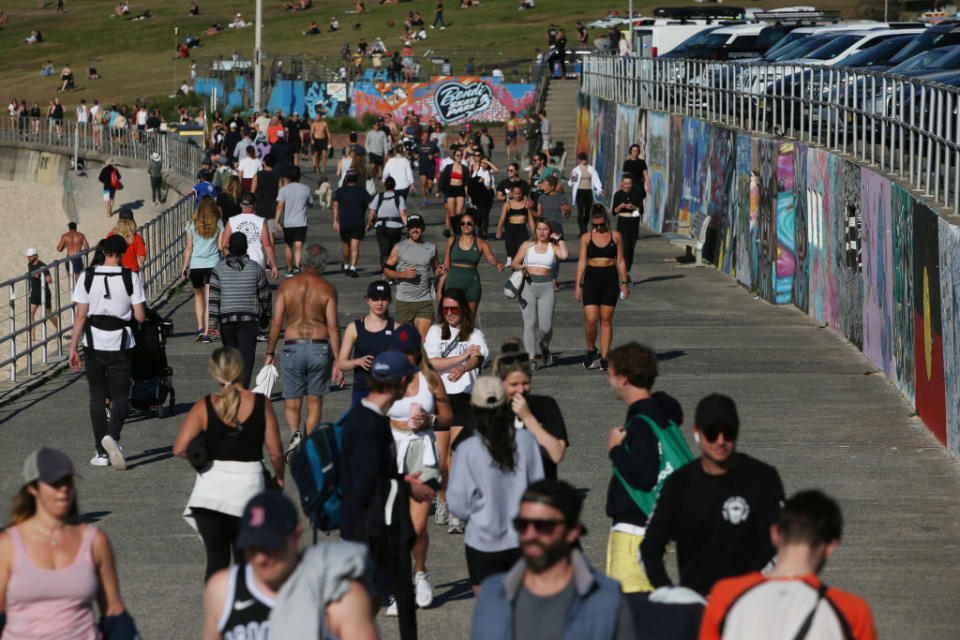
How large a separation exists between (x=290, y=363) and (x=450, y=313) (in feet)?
5.93

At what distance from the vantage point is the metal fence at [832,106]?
1433cm

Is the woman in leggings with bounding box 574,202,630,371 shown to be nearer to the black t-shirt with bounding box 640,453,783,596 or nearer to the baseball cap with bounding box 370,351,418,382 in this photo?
the baseball cap with bounding box 370,351,418,382

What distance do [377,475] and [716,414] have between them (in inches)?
70.3

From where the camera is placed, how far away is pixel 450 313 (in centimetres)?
1041

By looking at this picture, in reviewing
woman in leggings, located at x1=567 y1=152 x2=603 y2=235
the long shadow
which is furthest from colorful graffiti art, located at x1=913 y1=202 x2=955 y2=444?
woman in leggings, located at x1=567 y1=152 x2=603 y2=235

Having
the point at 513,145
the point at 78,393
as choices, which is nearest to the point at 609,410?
the point at 78,393

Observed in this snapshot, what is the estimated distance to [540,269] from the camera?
15.4 metres

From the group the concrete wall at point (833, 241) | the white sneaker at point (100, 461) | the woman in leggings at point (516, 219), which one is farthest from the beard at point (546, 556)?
the woman in leggings at point (516, 219)

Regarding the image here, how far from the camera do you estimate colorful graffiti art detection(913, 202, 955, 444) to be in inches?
516

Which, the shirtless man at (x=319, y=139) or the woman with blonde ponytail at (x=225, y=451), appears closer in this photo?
the woman with blonde ponytail at (x=225, y=451)

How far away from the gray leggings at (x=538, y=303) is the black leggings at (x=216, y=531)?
838 centimetres

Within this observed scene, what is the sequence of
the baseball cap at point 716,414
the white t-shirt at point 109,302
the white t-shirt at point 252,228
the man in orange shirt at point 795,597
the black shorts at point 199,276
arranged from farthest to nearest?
1. the black shorts at point 199,276
2. the white t-shirt at point 252,228
3. the white t-shirt at point 109,302
4. the baseball cap at point 716,414
5. the man in orange shirt at point 795,597

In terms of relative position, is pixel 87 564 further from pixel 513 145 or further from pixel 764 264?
pixel 513 145

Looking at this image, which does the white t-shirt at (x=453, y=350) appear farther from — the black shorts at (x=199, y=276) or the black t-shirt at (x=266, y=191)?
the black t-shirt at (x=266, y=191)
